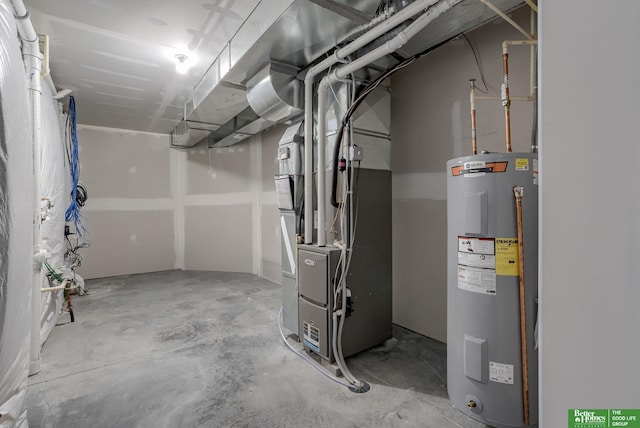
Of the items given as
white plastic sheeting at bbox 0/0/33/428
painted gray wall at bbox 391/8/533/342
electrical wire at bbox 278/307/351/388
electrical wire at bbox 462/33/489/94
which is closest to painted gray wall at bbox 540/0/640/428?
electrical wire at bbox 278/307/351/388

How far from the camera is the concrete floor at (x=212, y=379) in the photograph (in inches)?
66.2

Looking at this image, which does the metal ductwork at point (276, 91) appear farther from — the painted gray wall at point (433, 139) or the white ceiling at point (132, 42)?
the painted gray wall at point (433, 139)

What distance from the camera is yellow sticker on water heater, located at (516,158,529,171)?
1478mm

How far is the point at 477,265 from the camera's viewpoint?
157 centimetres

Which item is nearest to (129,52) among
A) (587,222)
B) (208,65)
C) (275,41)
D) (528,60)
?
(208,65)

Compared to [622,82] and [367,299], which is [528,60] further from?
[367,299]

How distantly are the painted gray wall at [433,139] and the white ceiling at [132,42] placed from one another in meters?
1.57

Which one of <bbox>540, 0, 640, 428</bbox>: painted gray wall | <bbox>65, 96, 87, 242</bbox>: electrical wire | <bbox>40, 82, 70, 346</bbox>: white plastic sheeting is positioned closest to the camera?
<bbox>540, 0, 640, 428</bbox>: painted gray wall

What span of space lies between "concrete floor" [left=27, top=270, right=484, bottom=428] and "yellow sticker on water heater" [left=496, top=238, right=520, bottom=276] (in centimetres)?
86

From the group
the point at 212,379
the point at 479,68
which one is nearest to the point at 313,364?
the point at 212,379

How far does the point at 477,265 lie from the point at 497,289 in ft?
0.48

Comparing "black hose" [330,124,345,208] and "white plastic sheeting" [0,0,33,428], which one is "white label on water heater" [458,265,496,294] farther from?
"white plastic sheeting" [0,0,33,428]

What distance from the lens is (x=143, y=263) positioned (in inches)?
219

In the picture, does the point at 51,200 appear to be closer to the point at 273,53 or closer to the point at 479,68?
the point at 273,53
